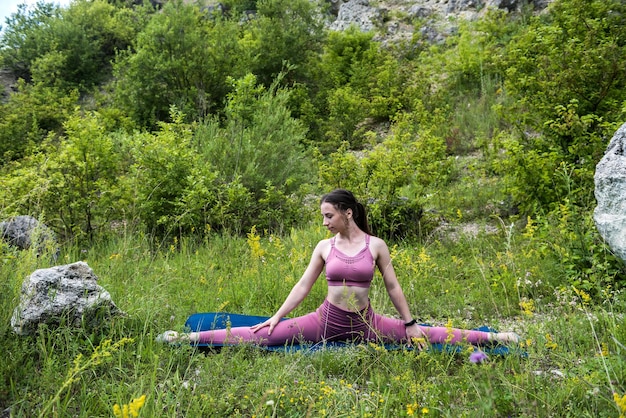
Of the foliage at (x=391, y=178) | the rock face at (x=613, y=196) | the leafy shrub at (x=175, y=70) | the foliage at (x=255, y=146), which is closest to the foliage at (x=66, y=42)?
the leafy shrub at (x=175, y=70)

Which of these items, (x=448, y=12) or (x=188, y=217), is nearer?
(x=188, y=217)

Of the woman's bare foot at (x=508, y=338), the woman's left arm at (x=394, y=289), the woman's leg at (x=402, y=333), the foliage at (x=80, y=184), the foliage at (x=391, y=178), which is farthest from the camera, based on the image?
the foliage at (x=391, y=178)

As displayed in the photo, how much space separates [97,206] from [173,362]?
13.9 ft

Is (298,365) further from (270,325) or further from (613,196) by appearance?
(613,196)

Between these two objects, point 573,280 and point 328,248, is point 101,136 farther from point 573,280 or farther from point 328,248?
point 573,280

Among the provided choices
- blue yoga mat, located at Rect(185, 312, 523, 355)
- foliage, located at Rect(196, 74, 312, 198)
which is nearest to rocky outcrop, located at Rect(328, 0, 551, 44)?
foliage, located at Rect(196, 74, 312, 198)

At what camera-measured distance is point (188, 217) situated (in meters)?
6.17

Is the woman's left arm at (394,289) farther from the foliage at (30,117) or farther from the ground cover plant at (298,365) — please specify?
the foliage at (30,117)

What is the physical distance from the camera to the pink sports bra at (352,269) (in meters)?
3.34

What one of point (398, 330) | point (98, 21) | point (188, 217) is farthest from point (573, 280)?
point (98, 21)

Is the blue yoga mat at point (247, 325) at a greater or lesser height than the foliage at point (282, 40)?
lesser

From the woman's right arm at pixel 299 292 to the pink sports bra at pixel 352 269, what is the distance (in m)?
0.13

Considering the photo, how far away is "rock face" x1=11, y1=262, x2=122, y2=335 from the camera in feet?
9.16

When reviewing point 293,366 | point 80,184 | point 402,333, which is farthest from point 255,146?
point 293,366
